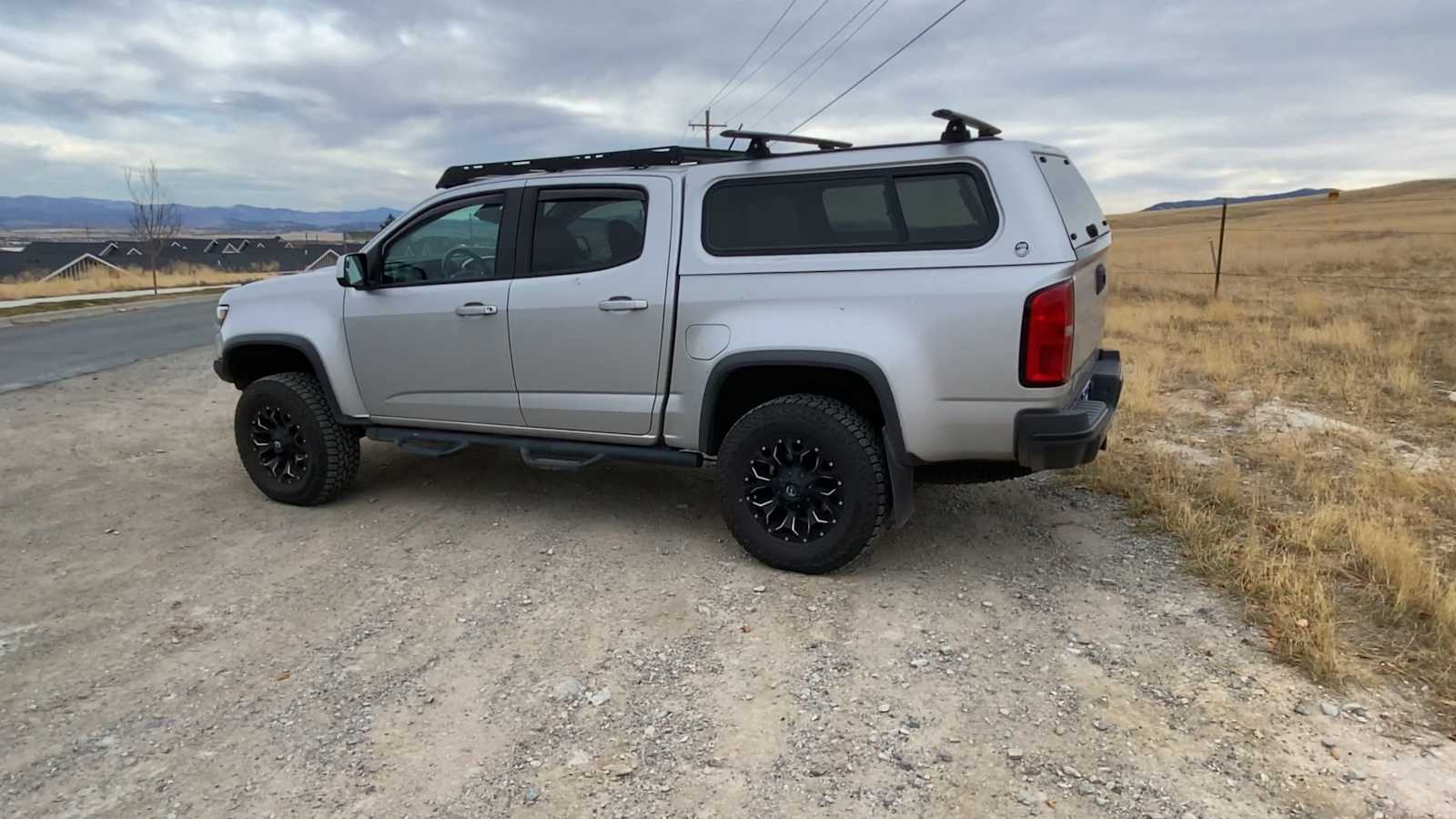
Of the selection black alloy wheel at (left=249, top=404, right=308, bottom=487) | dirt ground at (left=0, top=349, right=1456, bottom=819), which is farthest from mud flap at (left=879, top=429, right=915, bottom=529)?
black alloy wheel at (left=249, top=404, right=308, bottom=487)

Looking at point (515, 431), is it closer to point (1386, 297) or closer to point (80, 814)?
point (80, 814)

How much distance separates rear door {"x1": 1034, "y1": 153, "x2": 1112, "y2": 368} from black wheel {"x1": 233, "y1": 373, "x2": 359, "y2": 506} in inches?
162

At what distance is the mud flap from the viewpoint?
4121mm

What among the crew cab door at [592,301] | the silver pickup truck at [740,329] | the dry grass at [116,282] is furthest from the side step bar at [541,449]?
the dry grass at [116,282]

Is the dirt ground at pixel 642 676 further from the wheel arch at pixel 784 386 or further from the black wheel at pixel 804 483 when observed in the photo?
the wheel arch at pixel 784 386

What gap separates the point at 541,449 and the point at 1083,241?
9.44 feet

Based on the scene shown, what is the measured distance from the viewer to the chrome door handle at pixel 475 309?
4910 mm

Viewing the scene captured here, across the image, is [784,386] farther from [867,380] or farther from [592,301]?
[592,301]

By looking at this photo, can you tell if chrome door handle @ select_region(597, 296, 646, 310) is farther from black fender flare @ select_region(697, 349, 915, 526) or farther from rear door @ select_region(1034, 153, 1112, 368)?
rear door @ select_region(1034, 153, 1112, 368)

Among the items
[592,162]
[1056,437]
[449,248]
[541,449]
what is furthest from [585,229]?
[1056,437]

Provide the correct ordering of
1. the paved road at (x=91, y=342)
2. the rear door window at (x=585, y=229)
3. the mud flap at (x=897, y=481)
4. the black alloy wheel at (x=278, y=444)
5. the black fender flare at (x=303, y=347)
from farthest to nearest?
the paved road at (x=91, y=342) < the black alloy wheel at (x=278, y=444) < the black fender flare at (x=303, y=347) < the rear door window at (x=585, y=229) < the mud flap at (x=897, y=481)

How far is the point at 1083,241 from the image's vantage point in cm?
417

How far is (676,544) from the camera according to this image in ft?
16.0

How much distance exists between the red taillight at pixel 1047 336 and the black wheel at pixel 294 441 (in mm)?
3919
